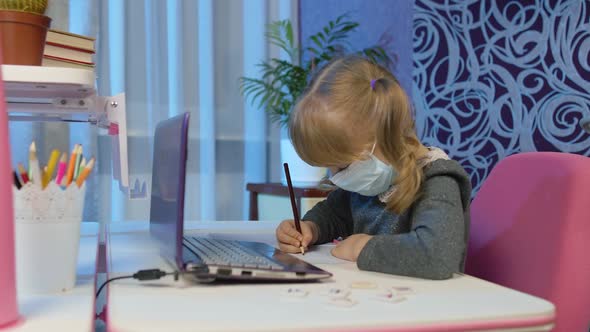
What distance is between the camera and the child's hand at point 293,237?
1096 mm

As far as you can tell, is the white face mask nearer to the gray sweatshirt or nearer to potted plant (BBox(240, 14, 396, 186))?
the gray sweatshirt

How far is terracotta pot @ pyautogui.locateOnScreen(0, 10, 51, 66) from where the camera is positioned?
34.3 inches

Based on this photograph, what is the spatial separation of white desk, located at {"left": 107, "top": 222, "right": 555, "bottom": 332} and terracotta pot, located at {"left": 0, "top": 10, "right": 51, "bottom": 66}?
327 mm

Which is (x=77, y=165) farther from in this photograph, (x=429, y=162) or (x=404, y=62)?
(x=404, y=62)

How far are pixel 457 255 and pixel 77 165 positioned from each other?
506 millimetres

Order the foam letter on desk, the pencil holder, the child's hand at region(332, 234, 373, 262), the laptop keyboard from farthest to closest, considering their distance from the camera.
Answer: the child's hand at region(332, 234, 373, 262) → the laptop keyboard → the pencil holder → the foam letter on desk

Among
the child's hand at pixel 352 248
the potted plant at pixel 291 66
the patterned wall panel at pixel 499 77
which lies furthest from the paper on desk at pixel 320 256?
the patterned wall panel at pixel 499 77

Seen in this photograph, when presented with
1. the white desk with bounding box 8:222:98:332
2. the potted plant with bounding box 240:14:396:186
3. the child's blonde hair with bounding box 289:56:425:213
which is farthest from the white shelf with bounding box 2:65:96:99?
the potted plant with bounding box 240:14:396:186

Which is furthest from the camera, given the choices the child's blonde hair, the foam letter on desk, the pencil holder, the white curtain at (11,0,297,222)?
the white curtain at (11,0,297,222)

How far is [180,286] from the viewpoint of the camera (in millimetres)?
731

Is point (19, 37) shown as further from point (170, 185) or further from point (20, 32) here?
point (170, 185)

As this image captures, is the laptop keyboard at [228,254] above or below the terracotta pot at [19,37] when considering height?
below

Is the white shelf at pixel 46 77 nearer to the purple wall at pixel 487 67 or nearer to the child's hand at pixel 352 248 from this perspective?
the child's hand at pixel 352 248

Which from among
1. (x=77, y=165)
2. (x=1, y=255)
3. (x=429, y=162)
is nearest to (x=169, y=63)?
(x=429, y=162)
